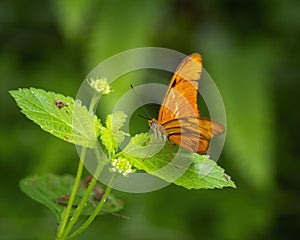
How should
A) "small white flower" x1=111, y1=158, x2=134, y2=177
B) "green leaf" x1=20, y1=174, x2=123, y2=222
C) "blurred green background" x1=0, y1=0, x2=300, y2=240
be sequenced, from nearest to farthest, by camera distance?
"small white flower" x1=111, y1=158, x2=134, y2=177
"green leaf" x1=20, y1=174, x2=123, y2=222
"blurred green background" x1=0, y1=0, x2=300, y2=240

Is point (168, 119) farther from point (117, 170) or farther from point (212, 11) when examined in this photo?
point (212, 11)

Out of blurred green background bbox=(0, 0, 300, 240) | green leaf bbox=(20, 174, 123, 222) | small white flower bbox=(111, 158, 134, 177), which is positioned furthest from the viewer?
blurred green background bbox=(0, 0, 300, 240)

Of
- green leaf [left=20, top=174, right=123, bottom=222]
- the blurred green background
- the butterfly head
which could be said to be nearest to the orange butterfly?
the butterfly head

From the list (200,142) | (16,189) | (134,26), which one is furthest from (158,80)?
(200,142)

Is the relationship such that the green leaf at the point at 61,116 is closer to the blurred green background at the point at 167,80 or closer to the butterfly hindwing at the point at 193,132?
the butterfly hindwing at the point at 193,132

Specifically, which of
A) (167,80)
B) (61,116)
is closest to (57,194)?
(61,116)

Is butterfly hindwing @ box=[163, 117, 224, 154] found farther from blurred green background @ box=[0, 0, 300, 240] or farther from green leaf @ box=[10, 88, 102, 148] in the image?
blurred green background @ box=[0, 0, 300, 240]
